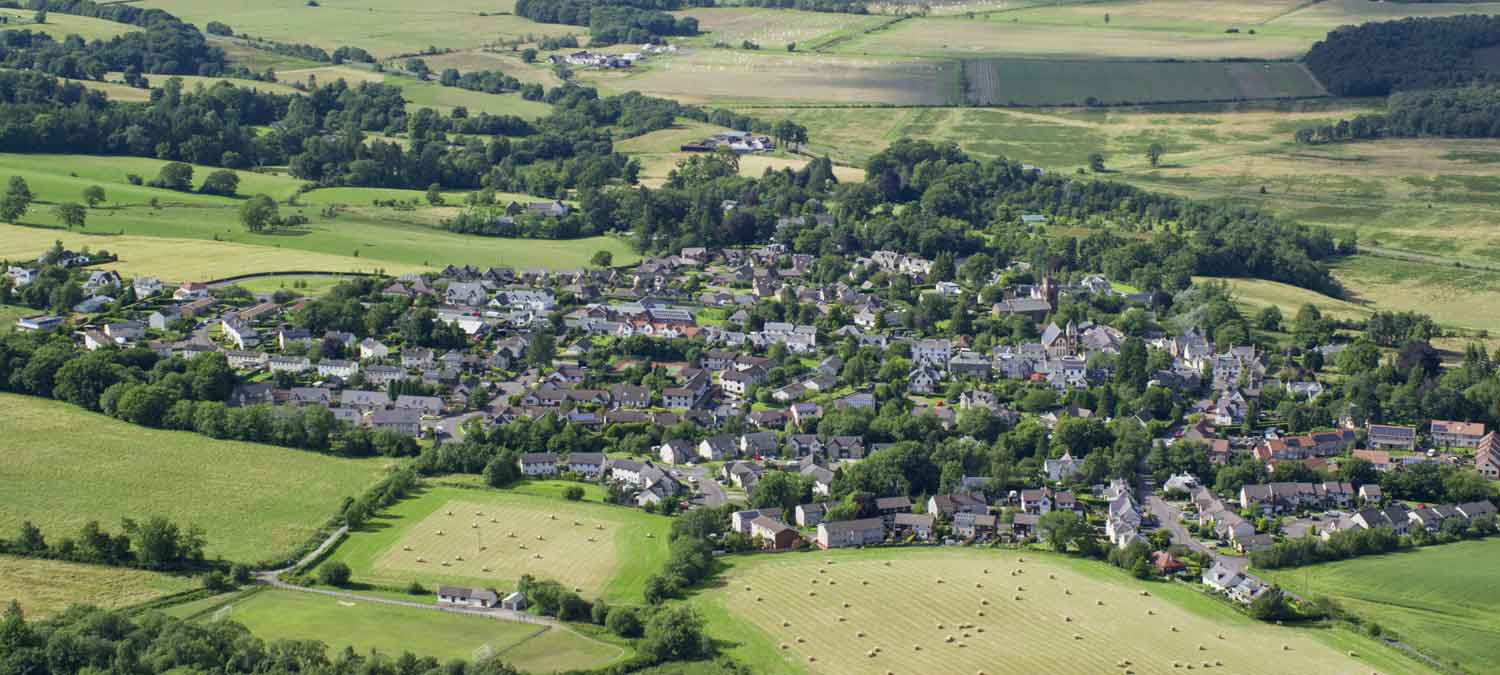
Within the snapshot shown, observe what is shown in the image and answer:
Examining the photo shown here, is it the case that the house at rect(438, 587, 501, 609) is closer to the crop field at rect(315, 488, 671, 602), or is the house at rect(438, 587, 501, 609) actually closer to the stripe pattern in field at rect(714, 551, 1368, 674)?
the crop field at rect(315, 488, 671, 602)

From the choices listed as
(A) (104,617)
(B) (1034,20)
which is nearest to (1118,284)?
(A) (104,617)

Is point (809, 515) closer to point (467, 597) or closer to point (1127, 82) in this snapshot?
point (467, 597)

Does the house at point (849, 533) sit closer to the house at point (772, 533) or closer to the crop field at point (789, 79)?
the house at point (772, 533)

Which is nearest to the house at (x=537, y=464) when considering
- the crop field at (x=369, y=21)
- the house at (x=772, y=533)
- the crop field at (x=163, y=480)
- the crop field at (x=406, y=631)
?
the crop field at (x=163, y=480)

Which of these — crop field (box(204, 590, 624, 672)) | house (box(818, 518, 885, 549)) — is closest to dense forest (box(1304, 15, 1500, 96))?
house (box(818, 518, 885, 549))

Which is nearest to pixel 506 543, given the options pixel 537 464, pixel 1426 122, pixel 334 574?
pixel 334 574
